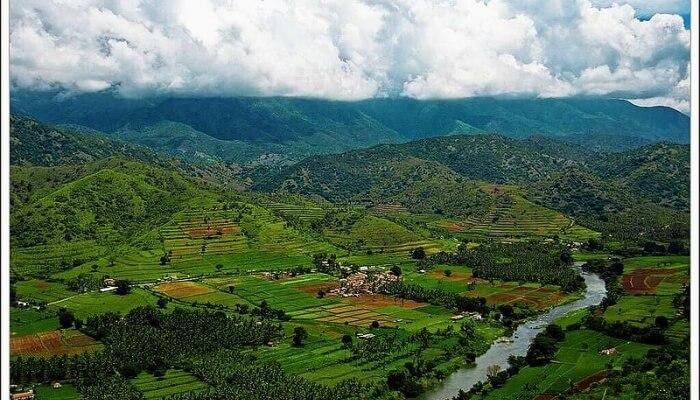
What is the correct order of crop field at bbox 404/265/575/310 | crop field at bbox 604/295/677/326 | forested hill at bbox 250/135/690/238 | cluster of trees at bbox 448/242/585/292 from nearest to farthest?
crop field at bbox 604/295/677/326 → crop field at bbox 404/265/575/310 → cluster of trees at bbox 448/242/585/292 → forested hill at bbox 250/135/690/238

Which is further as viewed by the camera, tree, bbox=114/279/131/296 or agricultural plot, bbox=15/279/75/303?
tree, bbox=114/279/131/296

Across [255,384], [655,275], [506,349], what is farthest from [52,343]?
[655,275]

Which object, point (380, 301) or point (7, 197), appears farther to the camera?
point (380, 301)

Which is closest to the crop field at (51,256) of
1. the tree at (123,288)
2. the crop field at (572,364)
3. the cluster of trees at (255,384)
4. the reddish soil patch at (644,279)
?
the tree at (123,288)

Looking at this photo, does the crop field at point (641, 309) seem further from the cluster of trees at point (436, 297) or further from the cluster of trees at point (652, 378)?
the cluster of trees at point (436, 297)

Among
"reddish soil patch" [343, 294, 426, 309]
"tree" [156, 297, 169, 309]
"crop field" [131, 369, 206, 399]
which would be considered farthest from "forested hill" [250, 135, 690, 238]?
"crop field" [131, 369, 206, 399]

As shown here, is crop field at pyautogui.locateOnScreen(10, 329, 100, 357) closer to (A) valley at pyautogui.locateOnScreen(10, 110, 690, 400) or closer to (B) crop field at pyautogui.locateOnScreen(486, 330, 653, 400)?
(A) valley at pyautogui.locateOnScreen(10, 110, 690, 400)

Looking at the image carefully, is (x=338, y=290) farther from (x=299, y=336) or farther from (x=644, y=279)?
(x=644, y=279)
